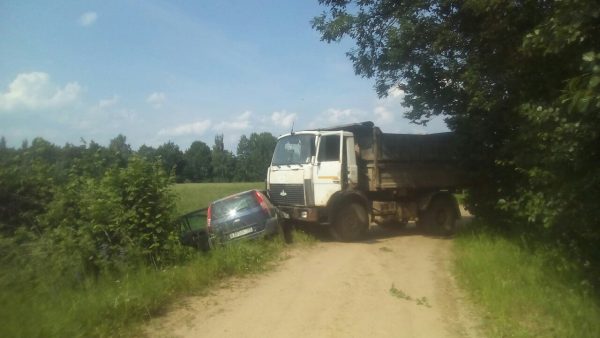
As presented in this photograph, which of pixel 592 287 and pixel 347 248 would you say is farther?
pixel 347 248

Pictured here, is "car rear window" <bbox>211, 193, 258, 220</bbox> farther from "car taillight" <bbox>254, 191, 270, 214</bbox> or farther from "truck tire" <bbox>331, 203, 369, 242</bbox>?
"truck tire" <bbox>331, 203, 369, 242</bbox>

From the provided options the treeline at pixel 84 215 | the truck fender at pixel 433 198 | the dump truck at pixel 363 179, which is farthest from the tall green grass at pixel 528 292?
the treeline at pixel 84 215

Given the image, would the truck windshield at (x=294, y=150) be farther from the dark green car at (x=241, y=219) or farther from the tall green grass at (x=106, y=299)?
the tall green grass at (x=106, y=299)

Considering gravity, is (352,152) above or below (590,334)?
above

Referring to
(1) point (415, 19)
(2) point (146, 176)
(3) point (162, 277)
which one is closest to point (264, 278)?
(3) point (162, 277)

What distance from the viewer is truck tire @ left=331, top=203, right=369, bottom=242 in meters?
10.9

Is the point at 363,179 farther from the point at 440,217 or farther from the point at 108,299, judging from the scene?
the point at 108,299

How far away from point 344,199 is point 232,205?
8.70 ft

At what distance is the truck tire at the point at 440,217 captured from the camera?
12750 millimetres

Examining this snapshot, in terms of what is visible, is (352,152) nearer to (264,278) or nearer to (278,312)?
(264,278)

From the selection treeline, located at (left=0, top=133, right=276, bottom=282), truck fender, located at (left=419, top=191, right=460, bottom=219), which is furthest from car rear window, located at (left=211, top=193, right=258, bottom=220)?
truck fender, located at (left=419, top=191, right=460, bottom=219)

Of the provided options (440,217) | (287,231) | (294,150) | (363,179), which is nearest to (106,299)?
(287,231)

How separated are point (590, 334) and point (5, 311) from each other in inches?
257

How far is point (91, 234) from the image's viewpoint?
7.65m
